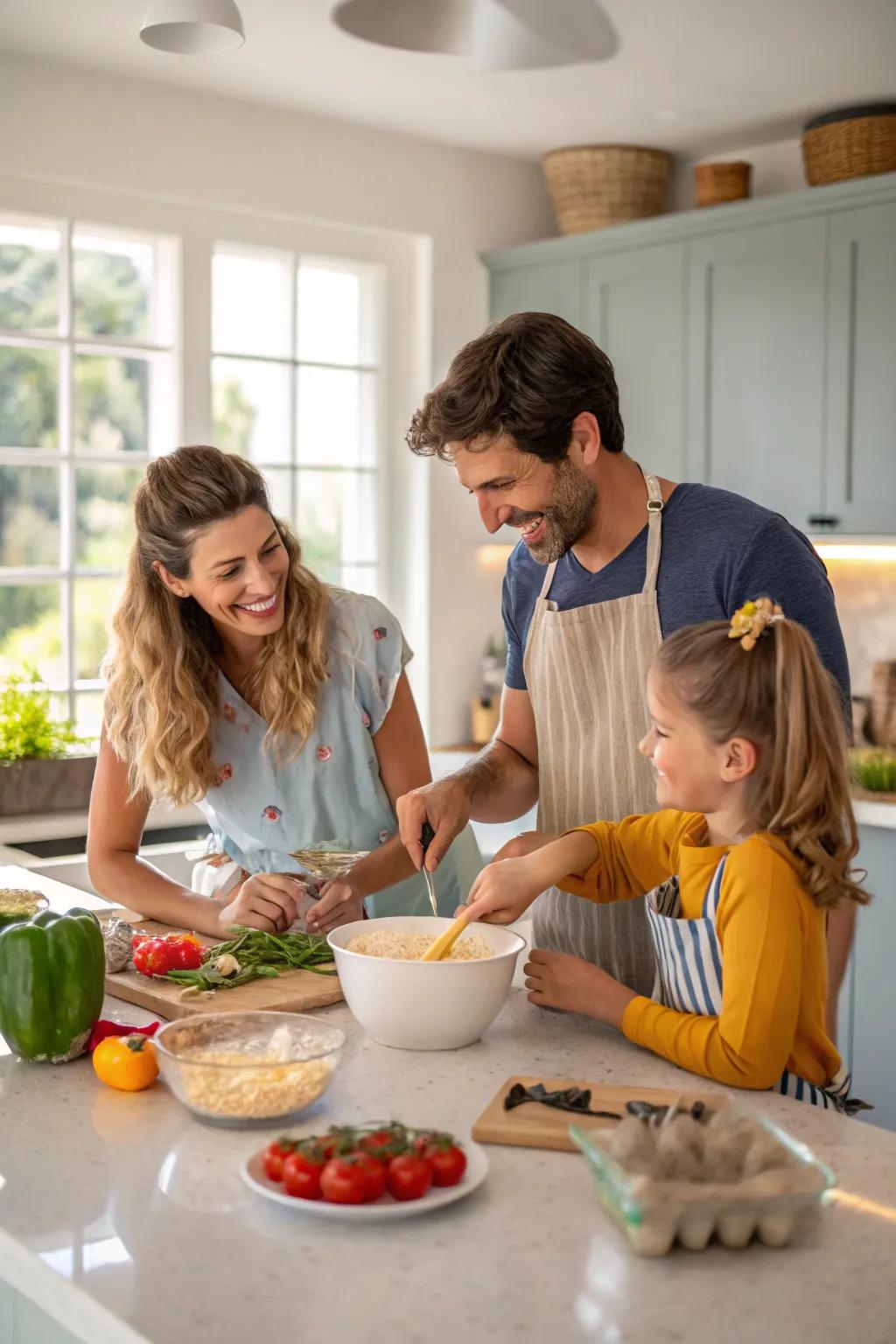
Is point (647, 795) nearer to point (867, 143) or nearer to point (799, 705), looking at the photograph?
point (799, 705)

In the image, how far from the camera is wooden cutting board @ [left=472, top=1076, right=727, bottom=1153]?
1297mm

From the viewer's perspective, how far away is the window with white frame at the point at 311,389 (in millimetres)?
4469

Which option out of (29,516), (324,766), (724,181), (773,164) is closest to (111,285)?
(29,516)

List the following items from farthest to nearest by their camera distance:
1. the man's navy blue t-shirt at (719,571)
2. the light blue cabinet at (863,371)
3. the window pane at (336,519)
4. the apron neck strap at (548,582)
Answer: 1. the window pane at (336,519)
2. the light blue cabinet at (863,371)
3. the apron neck strap at (548,582)
4. the man's navy blue t-shirt at (719,571)

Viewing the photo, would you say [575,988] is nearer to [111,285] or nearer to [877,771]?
[877,771]

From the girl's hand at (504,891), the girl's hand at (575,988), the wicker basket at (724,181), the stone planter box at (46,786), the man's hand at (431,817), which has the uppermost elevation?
the wicker basket at (724,181)

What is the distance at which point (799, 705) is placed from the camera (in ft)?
4.95

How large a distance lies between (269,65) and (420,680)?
2005 millimetres

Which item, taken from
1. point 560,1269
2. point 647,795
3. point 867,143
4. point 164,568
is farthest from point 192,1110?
point 867,143

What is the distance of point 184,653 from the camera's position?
7.31 ft

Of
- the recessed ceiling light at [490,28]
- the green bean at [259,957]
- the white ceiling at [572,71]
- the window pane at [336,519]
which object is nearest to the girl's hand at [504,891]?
the green bean at [259,957]

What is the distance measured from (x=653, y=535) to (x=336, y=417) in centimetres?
298

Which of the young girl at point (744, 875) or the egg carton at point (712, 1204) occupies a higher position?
the young girl at point (744, 875)

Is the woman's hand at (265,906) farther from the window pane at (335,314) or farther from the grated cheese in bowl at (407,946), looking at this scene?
the window pane at (335,314)
